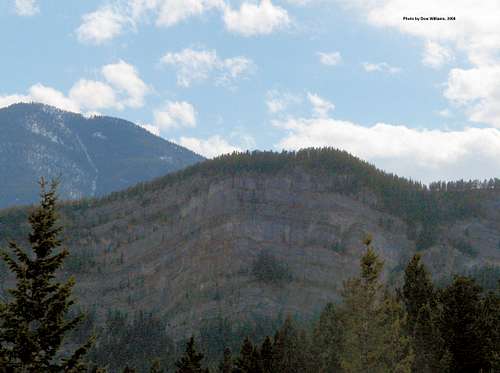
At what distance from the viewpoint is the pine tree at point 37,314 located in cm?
2100

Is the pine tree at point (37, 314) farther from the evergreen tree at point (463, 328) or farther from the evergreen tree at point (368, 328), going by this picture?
the evergreen tree at point (463, 328)

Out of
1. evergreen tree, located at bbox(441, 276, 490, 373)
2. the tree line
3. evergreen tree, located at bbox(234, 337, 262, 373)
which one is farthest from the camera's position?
evergreen tree, located at bbox(234, 337, 262, 373)

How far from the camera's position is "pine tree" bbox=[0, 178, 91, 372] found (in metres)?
21.0

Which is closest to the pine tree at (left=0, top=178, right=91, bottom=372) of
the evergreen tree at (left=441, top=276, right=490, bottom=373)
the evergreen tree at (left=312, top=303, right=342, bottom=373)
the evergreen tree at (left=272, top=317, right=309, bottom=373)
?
the evergreen tree at (left=441, top=276, right=490, bottom=373)

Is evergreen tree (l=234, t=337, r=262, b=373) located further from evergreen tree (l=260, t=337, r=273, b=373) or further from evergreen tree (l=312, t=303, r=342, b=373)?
evergreen tree (l=312, t=303, r=342, b=373)

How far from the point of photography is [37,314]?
2166 cm

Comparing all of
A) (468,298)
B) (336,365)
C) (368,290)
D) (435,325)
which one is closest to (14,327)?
(368,290)

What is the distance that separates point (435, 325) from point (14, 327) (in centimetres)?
3048

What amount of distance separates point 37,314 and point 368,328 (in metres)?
19.9

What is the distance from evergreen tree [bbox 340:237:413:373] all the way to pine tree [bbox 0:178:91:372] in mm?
17879

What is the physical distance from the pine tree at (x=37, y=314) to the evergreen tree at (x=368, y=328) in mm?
17879

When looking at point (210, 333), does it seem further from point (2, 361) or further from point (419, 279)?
point (2, 361)

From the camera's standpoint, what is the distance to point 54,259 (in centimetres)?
2219

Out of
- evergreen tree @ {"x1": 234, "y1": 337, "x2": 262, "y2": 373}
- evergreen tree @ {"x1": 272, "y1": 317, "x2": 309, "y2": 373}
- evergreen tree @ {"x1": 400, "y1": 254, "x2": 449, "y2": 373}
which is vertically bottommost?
evergreen tree @ {"x1": 272, "y1": 317, "x2": 309, "y2": 373}
